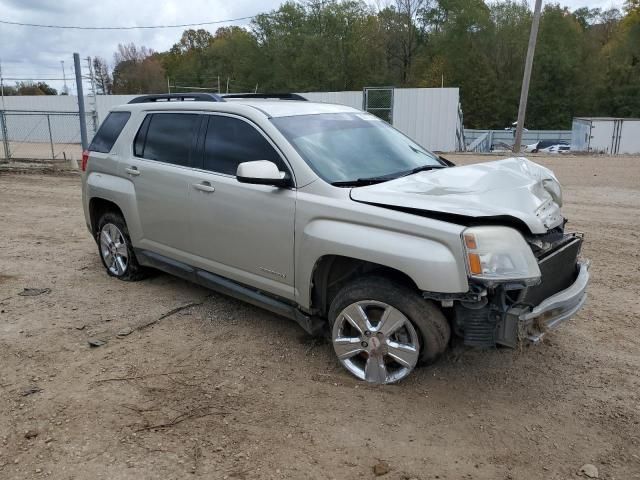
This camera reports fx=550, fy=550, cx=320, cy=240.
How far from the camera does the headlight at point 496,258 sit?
119 inches

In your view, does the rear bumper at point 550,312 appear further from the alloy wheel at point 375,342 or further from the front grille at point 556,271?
the alloy wheel at point 375,342

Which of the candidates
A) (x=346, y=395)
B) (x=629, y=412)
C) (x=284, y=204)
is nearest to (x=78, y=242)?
(x=284, y=204)

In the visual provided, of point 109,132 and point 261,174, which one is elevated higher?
point 109,132

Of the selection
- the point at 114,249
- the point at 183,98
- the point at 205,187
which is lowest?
the point at 114,249

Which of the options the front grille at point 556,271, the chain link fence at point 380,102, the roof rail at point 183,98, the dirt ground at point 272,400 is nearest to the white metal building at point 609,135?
the chain link fence at point 380,102

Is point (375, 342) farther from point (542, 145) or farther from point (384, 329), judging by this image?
point (542, 145)

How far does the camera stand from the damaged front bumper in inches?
123

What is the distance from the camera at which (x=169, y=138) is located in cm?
495

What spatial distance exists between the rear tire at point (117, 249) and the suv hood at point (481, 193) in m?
3.00

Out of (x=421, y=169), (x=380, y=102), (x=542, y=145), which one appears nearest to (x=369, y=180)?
(x=421, y=169)

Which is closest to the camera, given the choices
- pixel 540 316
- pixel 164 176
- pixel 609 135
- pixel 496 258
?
pixel 496 258

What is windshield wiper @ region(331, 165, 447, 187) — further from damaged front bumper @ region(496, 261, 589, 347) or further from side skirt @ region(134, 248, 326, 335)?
damaged front bumper @ region(496, 261, 589, 347)

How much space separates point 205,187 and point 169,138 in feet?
2.80

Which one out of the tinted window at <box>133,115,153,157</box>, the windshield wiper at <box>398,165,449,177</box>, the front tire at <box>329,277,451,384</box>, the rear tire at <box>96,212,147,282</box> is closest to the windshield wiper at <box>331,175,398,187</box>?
the windshield wiper at <box>398,165,449,177</box>
